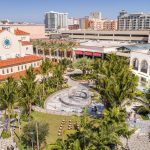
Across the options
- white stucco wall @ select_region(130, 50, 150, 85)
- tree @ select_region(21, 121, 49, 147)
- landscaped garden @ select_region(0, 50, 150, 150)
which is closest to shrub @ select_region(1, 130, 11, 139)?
landscaped garden @ select_region(0, 50, 150, 150)

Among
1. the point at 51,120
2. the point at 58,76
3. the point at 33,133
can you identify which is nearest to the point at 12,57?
the point at 58,76

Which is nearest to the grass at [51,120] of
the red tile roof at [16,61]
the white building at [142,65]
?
the white building at [142,65]

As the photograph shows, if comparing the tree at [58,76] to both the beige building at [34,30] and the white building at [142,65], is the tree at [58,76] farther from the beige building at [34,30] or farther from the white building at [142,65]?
the beige building at [34,30]

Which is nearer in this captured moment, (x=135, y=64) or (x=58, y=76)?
(x=58, y=76)

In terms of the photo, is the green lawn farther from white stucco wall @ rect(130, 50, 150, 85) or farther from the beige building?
the beige building

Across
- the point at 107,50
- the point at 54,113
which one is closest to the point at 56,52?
the point at 107,50

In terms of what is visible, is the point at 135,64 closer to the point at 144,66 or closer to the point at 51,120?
the point at 144,66

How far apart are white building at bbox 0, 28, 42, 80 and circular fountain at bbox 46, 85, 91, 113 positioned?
17388 millimetres

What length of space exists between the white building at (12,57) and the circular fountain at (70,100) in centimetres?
1739

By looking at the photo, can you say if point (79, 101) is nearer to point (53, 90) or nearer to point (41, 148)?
point (53, 90)

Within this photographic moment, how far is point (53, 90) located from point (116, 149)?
3063cm

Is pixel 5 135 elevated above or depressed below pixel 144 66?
below

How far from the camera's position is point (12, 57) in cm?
8050

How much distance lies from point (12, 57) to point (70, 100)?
112 ft
